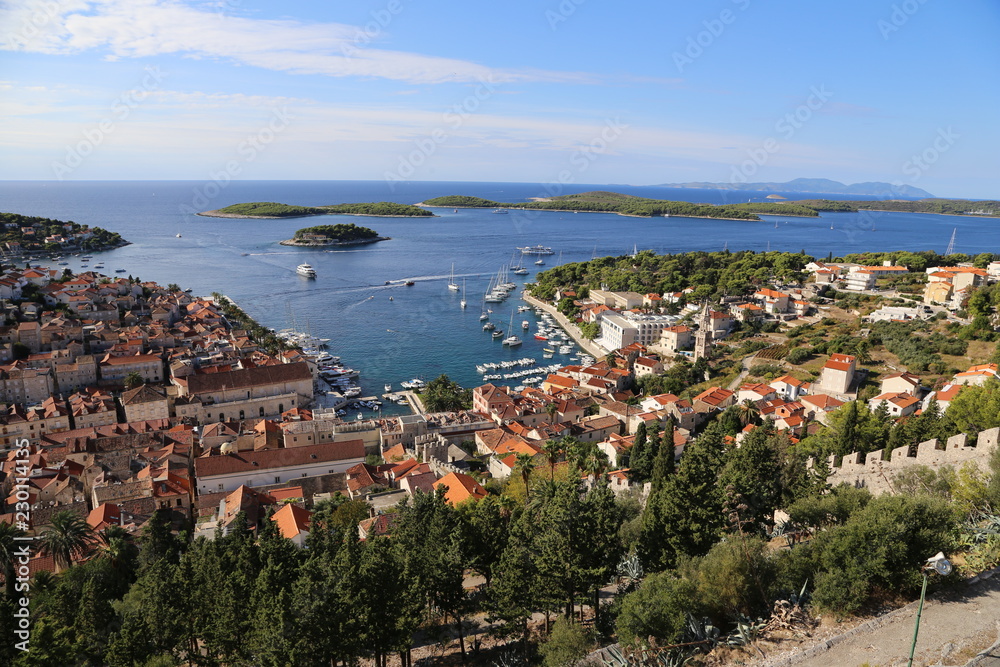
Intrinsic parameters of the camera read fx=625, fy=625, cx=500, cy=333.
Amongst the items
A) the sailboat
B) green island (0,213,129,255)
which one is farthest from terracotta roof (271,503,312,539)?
green island (0,213,129,255)

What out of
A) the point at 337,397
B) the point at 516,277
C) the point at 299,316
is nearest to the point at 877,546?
the point at 337,397

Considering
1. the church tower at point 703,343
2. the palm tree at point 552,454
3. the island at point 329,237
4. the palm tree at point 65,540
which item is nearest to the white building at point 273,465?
the palm tree at point 65,540

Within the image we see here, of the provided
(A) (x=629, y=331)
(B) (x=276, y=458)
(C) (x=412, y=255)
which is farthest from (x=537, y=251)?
(B) (x=276, y=458)

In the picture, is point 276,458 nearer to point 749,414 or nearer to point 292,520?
point 292,520

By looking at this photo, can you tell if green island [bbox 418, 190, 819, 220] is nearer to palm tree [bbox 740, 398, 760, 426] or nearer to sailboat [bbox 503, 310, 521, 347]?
sailboat [bbox 503, 310, 521, 347]

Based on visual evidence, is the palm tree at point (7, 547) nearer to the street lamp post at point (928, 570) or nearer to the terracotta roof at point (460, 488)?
the terracotta roof at point (460, 488)

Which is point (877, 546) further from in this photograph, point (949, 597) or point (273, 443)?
point (273, 443)
